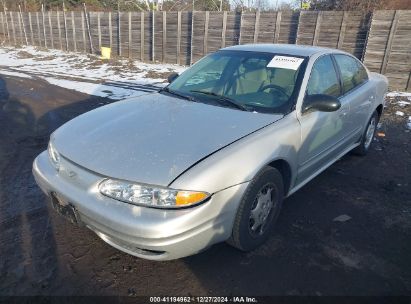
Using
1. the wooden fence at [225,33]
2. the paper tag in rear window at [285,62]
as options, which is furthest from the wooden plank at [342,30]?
the paper tag in rear window at [285,62]

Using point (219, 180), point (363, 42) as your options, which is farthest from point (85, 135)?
point (363, 42)

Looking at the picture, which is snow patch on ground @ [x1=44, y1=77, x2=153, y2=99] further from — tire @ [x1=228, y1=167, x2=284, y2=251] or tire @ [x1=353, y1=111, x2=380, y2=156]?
tire @ [x1=228, y1=167, x2=284, y2=251]

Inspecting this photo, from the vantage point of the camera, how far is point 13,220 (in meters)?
3.10

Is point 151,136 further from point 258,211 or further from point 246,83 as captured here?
point 246,83

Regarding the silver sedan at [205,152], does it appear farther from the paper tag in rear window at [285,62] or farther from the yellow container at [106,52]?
the yellow container at [106,52]

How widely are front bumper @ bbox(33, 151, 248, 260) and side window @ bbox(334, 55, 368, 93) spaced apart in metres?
2.40

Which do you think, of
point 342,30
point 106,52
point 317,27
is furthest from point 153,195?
point 106,52

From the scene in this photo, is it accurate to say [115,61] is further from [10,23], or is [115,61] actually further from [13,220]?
[10,23]

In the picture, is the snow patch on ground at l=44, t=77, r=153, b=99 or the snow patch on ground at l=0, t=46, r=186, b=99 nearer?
the snow patch on ground at l=44, t=77, r=153, b=99

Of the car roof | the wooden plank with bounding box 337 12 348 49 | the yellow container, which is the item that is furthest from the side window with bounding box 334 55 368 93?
the yellow container

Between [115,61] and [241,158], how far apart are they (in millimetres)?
15472

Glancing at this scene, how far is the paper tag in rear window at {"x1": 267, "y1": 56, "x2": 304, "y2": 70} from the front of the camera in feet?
10.9

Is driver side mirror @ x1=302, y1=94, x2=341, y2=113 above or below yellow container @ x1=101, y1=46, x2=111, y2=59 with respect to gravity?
above

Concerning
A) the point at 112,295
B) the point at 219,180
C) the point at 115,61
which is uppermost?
the point at 219,180
